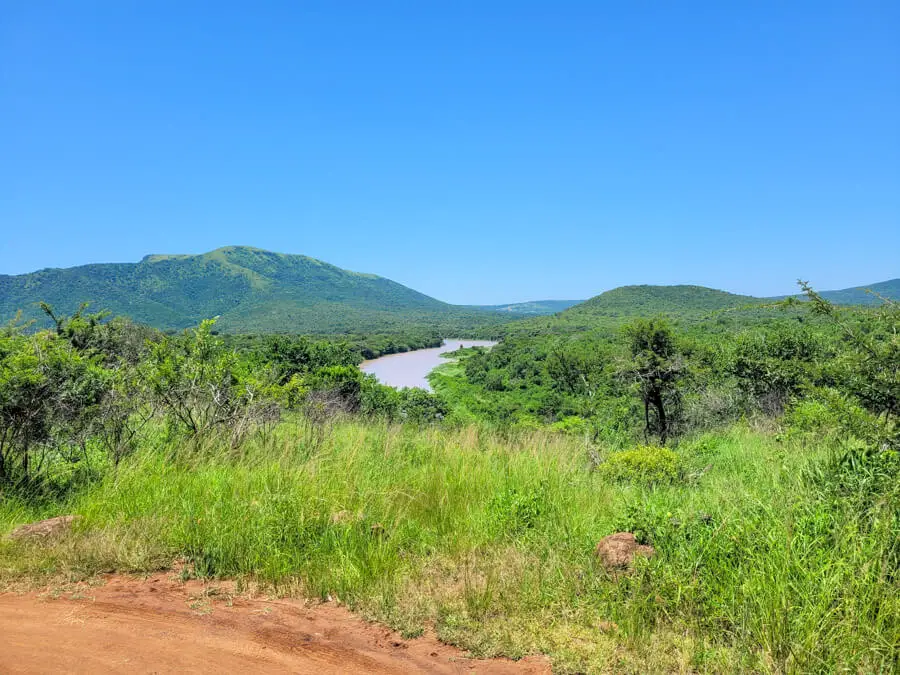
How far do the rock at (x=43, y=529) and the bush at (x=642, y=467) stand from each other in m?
5.42

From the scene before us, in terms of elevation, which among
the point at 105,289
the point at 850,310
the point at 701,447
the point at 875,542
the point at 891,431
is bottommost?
the point at 701,447

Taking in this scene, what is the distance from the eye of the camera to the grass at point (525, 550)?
2.90m

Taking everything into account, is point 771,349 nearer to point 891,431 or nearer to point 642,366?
point 642,366

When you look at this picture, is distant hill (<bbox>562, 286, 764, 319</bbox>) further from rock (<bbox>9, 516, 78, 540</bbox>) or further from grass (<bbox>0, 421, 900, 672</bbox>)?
rock (<bbox>9, 516, 78, 540</bbox>)

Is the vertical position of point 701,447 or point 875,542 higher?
point 875,542

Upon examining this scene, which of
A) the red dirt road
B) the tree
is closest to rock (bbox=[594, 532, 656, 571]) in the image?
the red dirt road

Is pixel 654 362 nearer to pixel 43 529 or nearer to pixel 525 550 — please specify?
pixel 525 550

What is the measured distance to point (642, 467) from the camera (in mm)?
6512

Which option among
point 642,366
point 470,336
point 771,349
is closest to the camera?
point 642,366

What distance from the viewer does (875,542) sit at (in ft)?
10.6

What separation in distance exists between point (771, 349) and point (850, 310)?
21417 millimetres

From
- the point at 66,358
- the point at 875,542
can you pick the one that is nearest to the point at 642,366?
the point at 875,542

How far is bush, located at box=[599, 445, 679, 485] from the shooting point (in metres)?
6.12

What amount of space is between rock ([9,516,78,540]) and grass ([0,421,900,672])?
11 cm
